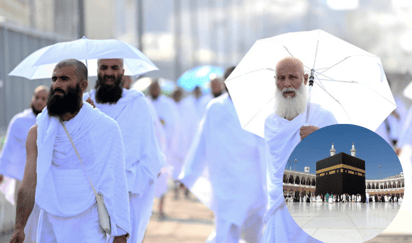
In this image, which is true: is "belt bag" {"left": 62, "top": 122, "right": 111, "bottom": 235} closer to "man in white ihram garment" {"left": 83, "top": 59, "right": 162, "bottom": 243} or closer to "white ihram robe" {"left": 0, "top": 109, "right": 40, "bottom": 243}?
"man in white ihram garment" {"left": 83, "top": 59, "right": 162, "bottom": 243}

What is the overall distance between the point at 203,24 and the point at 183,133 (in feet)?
27.8

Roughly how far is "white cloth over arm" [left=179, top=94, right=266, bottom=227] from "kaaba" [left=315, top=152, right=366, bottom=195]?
9.94 feet

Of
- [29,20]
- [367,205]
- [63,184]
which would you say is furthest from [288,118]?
[29,20]

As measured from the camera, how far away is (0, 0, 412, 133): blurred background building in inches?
476

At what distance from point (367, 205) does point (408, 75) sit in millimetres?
16967

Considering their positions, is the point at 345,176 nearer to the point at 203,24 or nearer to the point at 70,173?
the point at 70,173

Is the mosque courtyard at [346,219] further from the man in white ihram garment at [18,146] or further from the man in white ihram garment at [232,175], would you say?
the man in white ihram garment at [18,146]

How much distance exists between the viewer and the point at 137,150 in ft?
16.5

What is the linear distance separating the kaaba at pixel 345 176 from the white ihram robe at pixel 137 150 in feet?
7.57

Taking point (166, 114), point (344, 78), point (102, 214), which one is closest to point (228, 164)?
point (344, 78)

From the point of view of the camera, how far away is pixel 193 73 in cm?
1675

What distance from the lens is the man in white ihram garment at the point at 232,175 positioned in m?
5.89

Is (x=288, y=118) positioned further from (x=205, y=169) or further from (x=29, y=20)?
(x=29, y=20)

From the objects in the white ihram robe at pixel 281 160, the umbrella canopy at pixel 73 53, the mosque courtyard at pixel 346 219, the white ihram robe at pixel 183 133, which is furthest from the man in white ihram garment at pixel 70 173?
the white ihram robe at pixel 183 133
